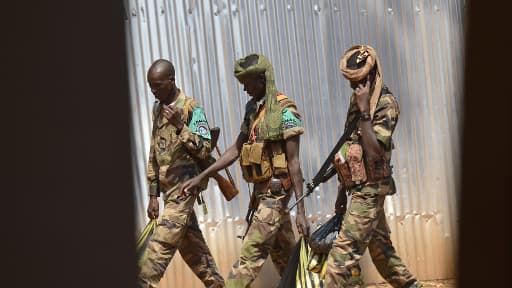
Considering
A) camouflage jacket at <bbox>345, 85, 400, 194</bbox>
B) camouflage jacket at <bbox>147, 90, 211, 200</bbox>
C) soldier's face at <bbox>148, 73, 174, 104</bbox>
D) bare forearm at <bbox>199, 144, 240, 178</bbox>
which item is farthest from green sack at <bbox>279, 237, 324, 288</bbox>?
soldier's face at <bbox>148, 73, 174, 104</bbox>

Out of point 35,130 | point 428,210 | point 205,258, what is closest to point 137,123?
point 205,258

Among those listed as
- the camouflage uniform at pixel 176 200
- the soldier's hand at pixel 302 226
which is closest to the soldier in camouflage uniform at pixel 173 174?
the camouflage uniform at pixel 176 200

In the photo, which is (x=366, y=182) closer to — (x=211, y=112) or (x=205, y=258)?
(x=205, y=258)

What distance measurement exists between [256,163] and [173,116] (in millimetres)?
868

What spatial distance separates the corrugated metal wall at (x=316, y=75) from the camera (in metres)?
10.5

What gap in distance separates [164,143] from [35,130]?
22.1 ft

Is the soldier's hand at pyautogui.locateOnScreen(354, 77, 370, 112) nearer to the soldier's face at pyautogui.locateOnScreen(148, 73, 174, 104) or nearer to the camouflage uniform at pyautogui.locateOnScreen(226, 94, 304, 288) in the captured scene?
the camouflage uniform at pyautogui.locateOnScreen(226, 94, 304, 288)

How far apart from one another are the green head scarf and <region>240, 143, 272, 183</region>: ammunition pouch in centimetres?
14

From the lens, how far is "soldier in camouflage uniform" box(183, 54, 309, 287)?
25.0ft

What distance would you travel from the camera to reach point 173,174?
8445 millimetres

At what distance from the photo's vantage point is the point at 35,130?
1.74 metres

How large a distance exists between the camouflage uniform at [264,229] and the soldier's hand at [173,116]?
70cm

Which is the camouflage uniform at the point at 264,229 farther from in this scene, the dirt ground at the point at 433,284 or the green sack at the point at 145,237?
the dirt ground at the point at 433,284

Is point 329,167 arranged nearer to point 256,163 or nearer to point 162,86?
point 256,163
